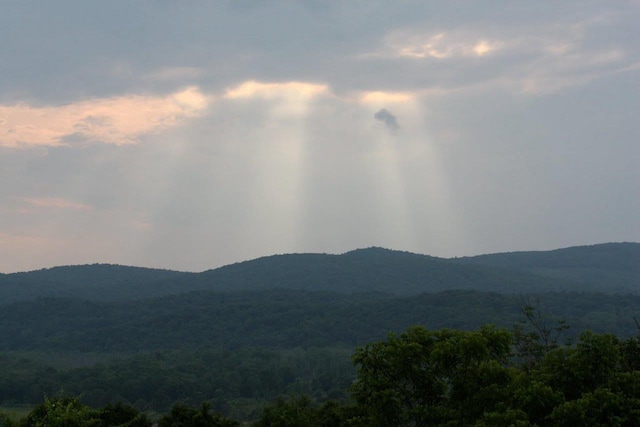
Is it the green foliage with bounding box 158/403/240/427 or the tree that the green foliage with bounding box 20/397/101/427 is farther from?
the tree

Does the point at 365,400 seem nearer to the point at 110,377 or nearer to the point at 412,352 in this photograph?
the point at 412,352

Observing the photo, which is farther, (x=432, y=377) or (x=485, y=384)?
(x=432, y=377)

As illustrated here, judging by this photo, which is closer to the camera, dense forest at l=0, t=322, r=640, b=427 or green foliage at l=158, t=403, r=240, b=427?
dense forest at l=0, t=322, r=640, b=427

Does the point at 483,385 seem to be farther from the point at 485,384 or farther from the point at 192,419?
the point at 192,419

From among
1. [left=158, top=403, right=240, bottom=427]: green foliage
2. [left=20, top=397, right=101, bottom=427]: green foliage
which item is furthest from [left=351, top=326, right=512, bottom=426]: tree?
[left=20, top=397, right=101, bottom=427]: green foliage

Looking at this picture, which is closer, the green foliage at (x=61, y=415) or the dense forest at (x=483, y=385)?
the dense forest at (x=483, y=385)

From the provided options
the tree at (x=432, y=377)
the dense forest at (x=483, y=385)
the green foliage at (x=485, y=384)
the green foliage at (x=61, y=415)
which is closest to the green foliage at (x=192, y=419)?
the green foliage at (x=61, y=415)

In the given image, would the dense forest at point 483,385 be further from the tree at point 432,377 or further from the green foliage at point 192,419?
the green foliage at point 192,419

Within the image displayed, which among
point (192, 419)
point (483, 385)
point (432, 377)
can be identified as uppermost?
point (432, 377)

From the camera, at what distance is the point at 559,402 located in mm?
24297

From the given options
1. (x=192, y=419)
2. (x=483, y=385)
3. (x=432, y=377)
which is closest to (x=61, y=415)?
Answer: (x=192, y=419)

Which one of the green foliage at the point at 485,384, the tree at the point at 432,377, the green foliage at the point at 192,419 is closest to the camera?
the green foliage at the point at 485,384

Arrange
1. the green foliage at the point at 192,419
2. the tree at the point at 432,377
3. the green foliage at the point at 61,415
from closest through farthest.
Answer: the tree at the point at 432,377, the green foliage at the point at 61,415, the green foliage at the point at 192,419

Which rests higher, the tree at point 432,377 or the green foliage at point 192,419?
the tree at point 432,377
